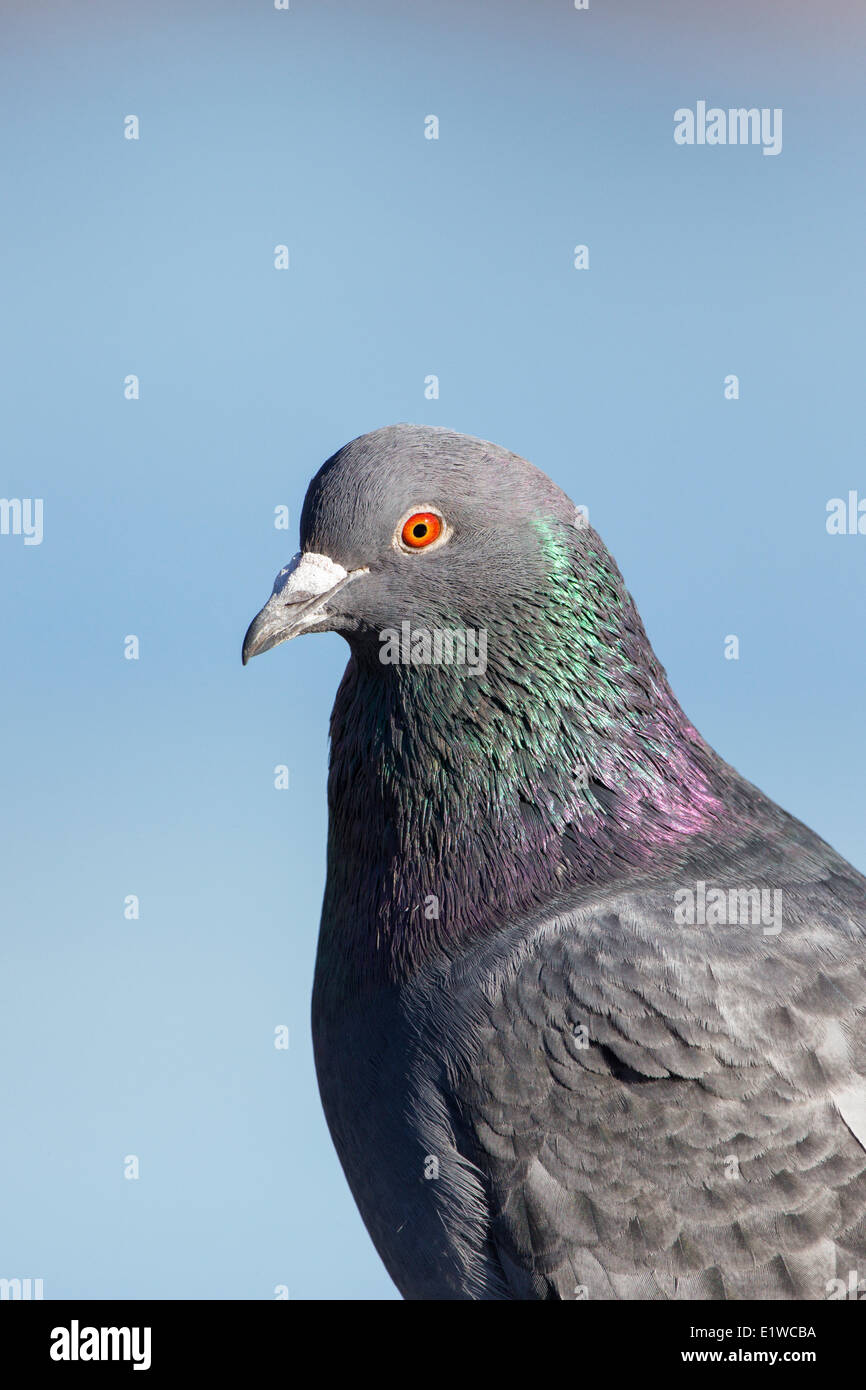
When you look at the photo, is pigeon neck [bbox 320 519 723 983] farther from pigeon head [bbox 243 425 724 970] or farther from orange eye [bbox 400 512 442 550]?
orange eye [bbox 400 512 442 550]

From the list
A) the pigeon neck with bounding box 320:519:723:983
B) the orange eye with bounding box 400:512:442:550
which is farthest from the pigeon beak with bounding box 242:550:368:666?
the pigeon neck with bounding box 320:519:723:983

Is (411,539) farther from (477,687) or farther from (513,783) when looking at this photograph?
(513,783)

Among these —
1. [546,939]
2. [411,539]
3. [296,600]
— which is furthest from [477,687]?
[546,939]

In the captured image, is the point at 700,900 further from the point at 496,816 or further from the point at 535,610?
the point at 535,610

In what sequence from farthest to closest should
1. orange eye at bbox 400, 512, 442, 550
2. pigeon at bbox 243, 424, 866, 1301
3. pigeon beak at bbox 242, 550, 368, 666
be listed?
orange eye at bbox 400, 512, 442, 550, pigeon beak at bbox 242, 550, 368, 666, pigeon at bbox 243, 424, 866, 1301

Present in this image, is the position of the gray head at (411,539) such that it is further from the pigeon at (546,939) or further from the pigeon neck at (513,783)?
the pigeon neck at (513,783)

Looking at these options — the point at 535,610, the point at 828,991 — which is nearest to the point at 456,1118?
the point at 828,991
